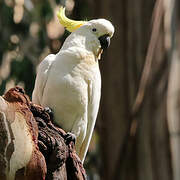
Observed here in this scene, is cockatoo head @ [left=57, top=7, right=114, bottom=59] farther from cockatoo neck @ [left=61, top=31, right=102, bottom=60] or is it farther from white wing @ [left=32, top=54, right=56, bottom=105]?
white wing @ [left=32, top=54, right=56, bottom=105]

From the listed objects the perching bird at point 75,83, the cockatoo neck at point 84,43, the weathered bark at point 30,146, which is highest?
the cockatoo neck at point 84,43

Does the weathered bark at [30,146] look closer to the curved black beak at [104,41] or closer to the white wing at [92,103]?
the white wing at [92,103]

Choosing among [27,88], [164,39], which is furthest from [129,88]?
[27,88]

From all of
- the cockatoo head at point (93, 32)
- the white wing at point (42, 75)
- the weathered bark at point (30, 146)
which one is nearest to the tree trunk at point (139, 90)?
the cockatoo head at point (93, 32)

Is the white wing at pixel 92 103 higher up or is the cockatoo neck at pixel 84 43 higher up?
the cockatoo neck at pixel 84 43

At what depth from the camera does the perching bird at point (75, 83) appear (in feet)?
7.82

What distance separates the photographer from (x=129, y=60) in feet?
Answer: 14.5

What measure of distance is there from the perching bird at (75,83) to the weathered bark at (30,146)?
29cm

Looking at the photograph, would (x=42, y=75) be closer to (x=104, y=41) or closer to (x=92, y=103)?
(x=92, y=103)

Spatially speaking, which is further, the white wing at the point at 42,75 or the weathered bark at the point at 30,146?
the white wing at the point at 42,75

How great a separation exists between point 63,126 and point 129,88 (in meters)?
2.07

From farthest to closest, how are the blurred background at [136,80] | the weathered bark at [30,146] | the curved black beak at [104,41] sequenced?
1. the blurred background at [136,80]
2. the curved black beak at [104,41]
3. the weathered bark at [30,146]

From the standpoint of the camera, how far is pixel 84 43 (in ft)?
8.40

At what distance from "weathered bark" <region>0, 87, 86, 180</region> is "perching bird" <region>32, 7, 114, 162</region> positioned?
0.94 feet
